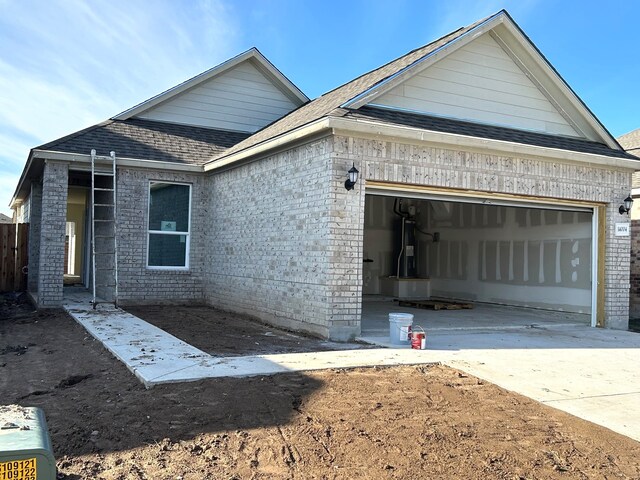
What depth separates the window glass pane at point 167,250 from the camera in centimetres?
1434

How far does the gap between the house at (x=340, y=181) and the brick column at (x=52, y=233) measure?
0.10 feet

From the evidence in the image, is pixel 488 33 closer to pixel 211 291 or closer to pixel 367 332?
pixel 367 332

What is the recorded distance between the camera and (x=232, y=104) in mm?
16891

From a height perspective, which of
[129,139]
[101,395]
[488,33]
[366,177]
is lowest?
[101,395]

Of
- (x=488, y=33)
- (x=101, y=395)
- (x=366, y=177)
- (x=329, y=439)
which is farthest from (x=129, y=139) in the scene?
(x=329, y=439)

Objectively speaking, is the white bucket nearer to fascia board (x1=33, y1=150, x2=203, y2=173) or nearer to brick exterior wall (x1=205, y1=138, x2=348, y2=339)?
brick exterior wall (x1=205, y1=138, x2=348, y2=339)

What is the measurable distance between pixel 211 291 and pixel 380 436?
995 centimetres

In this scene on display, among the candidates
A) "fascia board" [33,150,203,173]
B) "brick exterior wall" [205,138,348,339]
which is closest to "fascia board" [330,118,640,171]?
"brick exterior wall" [205,138,348,339]

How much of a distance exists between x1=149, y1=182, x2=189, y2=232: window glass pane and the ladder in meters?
0.97

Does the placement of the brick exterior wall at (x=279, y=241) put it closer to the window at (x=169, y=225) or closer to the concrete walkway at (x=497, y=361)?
the window at (x=169, y=225)

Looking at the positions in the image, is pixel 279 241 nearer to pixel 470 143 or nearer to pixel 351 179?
pixel 351 179

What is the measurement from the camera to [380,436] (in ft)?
15.9

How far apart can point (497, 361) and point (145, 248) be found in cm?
922

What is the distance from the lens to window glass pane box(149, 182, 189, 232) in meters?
14.2
